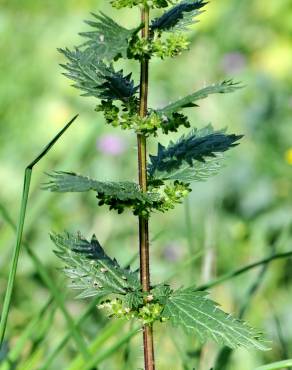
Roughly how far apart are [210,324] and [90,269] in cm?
19

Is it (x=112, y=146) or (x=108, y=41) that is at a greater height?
(x=112, y=146)

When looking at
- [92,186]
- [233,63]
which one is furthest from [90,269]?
[233,63]

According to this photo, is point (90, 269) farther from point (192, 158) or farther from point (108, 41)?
point (108, 41)

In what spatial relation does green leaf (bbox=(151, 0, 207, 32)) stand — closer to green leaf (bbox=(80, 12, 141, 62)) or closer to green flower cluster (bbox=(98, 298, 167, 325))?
green leaf (bbox=(80, 12, 141, 62))

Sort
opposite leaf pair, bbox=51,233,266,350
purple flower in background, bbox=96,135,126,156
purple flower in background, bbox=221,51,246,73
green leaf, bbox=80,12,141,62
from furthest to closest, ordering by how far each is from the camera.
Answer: purple flower in background, bbox=221,51,246,73
purple flower in background, bbox=96,135,126,156
opposite leaf pair, bbox=51,233,266,350
green leaf, bbox=80,12,141,62

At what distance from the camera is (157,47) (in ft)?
3.50

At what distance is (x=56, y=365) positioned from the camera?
2.26 meters

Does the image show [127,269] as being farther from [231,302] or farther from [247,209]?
[247,209]

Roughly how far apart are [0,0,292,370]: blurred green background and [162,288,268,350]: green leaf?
415 millimetres

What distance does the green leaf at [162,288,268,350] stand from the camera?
1.08 metres

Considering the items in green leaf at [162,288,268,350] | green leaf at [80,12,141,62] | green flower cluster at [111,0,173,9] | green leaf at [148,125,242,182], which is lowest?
green leaf at [162,288,268,350]

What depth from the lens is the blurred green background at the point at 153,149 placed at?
230cm

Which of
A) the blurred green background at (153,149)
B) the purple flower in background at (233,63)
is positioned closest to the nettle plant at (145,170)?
the blurred green background at (153,149)

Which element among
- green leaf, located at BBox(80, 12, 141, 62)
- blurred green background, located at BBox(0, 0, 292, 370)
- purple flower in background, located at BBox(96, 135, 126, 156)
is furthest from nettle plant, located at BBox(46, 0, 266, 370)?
purple flower in background, located at BBox(96, 135, 126, 156)
